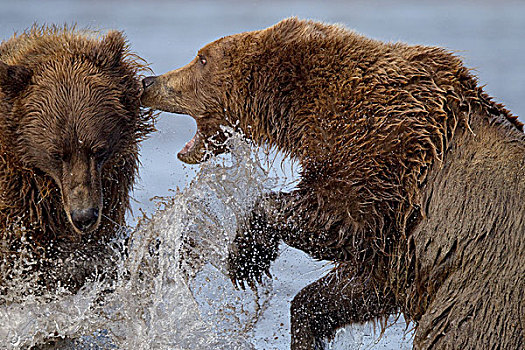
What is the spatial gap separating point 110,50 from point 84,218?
1.10m

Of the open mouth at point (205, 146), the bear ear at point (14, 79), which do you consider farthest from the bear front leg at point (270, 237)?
the bear ear at point (14, 79)

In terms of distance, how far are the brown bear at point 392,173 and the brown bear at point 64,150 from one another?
2.15 feet

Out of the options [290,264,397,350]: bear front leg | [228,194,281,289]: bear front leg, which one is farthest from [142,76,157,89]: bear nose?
[290,264,397,350]: bear front leg

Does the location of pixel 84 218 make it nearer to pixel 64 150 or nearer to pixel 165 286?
pixel 64 150

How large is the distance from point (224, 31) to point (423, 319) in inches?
297

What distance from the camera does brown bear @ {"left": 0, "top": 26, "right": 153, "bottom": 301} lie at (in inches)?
175

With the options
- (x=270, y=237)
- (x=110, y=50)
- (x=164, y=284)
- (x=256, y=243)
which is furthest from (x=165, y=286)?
(x=110, y=50)

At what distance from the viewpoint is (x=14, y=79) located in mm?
4535

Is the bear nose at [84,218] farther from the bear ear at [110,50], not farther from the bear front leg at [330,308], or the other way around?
the bear front leg at [330,308]

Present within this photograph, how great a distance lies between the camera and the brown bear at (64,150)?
14.6ft

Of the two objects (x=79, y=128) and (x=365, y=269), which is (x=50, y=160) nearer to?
(x=79, y=128)

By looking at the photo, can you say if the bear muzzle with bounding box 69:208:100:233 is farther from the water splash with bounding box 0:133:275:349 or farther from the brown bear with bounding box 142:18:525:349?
the brown bear with bounding box 142:18:525:349

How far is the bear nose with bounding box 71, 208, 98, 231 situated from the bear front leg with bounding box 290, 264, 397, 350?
1452 millimetres

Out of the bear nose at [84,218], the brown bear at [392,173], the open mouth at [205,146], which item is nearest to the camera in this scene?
the brown bear at [392,173]
